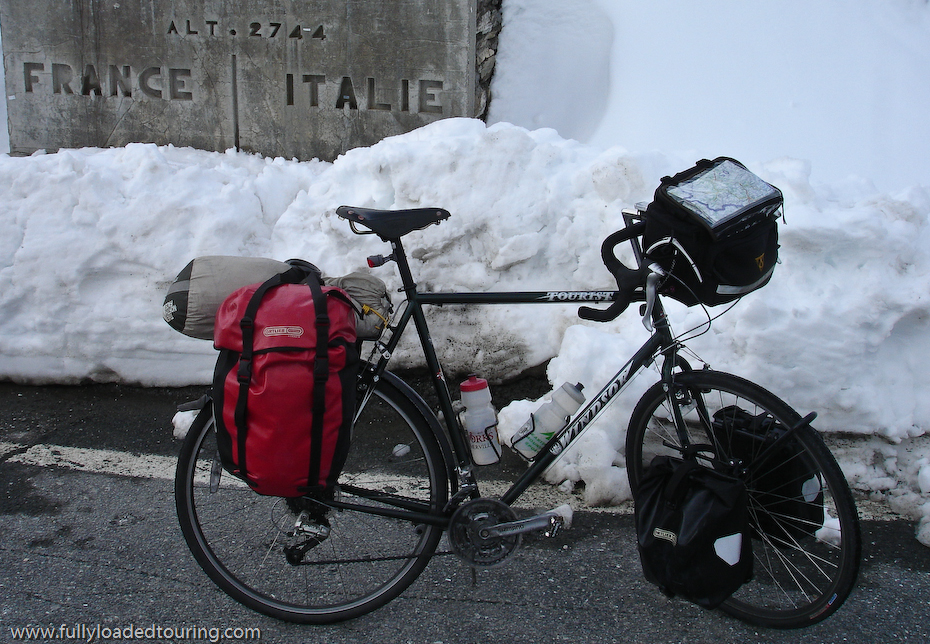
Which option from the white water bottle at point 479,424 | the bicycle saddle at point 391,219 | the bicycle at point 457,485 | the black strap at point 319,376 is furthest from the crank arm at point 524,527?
the bicycle saddle at point 391,219

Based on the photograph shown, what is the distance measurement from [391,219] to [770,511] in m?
1.71

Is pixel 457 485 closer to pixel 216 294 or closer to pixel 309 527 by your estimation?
pixel 309 527

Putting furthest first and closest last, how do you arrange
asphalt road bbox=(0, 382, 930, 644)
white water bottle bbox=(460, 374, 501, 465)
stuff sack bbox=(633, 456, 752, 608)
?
white water bottle bbox=(460, 374, 501, 465) → asphalt road bbox=(0, 382, 930, 644) → stuff sack bbox=(633, 456, 752, 608)

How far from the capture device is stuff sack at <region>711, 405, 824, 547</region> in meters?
2.11

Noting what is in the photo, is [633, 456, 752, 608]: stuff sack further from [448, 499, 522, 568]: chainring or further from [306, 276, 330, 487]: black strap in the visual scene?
[306, 276, 330, 487]: black strap

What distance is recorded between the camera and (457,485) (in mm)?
2303

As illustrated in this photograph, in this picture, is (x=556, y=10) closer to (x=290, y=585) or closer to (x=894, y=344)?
(x=894, y=344)

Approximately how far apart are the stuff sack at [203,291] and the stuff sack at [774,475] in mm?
1790

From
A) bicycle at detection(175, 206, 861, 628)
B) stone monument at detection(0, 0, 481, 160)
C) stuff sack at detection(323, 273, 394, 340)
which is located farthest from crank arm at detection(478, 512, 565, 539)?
stone monument at detection(0, 0, 481, 160)

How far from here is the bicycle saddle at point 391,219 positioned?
2.18 m

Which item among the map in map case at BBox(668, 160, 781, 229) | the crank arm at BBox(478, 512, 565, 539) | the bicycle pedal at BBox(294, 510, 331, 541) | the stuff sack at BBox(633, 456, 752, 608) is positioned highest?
the map in map case at BBox(668, 160, 781, 229)

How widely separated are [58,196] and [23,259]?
0.48 m

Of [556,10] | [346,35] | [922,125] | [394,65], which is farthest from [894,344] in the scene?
[556,10]

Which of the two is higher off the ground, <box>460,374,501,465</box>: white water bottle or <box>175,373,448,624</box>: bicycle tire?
<box>460,374,501,465</box>: white water bottle
